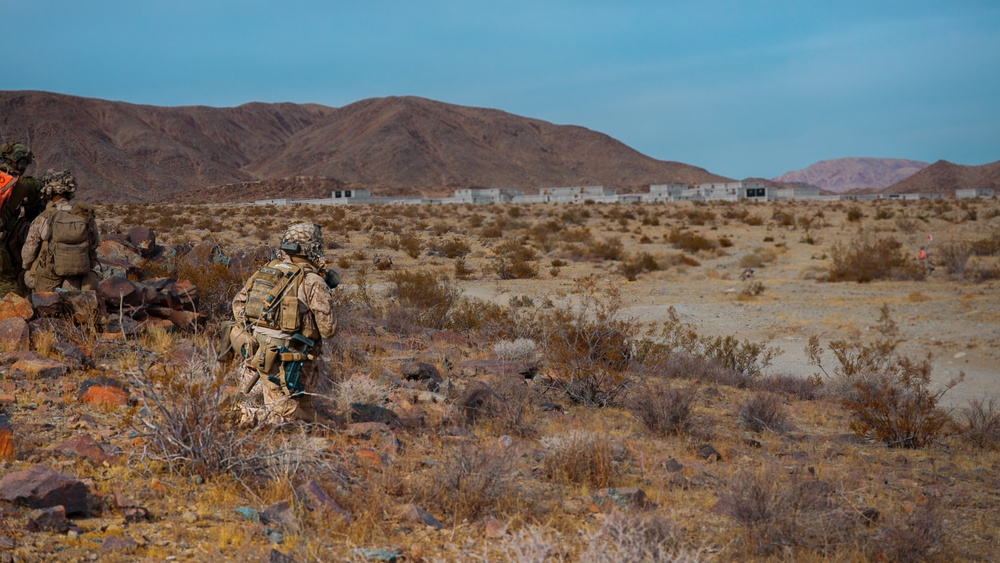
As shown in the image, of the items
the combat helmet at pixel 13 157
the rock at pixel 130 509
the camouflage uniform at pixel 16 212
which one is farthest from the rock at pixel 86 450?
the combat helmet at pixel 13 157

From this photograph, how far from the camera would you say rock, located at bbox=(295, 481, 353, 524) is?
4.37 metres

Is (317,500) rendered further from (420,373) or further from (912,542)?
(420,373)

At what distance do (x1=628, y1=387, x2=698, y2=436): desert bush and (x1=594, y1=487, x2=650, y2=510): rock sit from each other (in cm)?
201

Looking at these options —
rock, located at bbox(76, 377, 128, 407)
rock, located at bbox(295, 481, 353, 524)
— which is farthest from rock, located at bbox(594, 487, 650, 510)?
rock, located at bbox(76, 377, 128, 407)

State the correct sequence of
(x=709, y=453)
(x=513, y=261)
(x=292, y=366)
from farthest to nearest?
(x=513, y=261) → (x=709, y=453) → (x=292, y=366)

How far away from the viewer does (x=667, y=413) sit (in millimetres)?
7172

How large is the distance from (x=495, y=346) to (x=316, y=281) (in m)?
4.56

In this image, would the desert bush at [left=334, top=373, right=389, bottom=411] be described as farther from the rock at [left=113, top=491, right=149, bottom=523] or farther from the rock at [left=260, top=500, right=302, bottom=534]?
the rock at [left=113, top=491, right=149, bottom=523]

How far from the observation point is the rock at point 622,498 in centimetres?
498

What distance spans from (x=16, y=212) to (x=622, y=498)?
687 centimetres

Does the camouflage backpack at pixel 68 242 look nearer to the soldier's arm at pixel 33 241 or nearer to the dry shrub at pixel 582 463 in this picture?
the soldier's arm at pixel 33 241

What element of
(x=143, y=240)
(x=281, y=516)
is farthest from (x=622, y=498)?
(x=143, y=240)

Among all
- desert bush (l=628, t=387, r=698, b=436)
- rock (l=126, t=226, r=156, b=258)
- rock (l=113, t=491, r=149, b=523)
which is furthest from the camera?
rock (l=126, t=226, r=156, b=258)

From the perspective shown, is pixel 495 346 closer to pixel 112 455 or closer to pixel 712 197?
pixel 112 455
